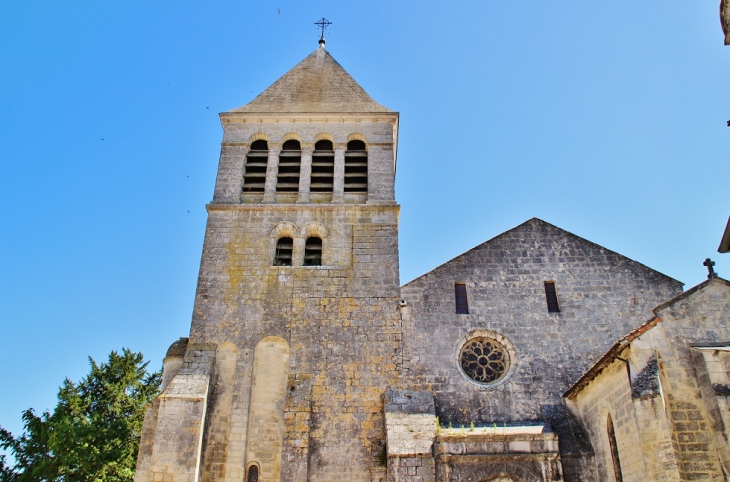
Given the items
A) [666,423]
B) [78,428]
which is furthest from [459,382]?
[78,428]

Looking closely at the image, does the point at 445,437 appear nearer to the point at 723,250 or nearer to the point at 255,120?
the point at 723,250

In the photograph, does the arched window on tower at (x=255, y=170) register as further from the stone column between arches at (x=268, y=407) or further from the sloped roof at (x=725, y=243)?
the sloped roof at (x=725, y=243)

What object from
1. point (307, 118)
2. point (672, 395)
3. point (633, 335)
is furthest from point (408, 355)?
point (307, 118)

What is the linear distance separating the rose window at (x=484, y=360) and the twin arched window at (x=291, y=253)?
4.12 m

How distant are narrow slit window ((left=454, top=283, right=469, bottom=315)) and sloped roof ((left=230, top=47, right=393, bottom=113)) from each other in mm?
5897

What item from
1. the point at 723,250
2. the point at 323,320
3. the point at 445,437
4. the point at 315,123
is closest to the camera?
the point at 723,250

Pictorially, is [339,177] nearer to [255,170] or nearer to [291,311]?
[255,170]

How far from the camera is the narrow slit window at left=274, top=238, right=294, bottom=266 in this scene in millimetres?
15298

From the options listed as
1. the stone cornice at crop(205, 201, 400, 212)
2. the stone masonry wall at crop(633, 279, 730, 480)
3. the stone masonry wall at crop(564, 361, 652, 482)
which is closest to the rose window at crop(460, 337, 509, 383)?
the stone masonry wall at crop(564, 361, 652, 482)

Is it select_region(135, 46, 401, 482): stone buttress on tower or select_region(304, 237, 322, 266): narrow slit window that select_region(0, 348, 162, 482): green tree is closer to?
select_region(135, 46, 401, 482): stone buttress on tower

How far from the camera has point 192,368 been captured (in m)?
13.2

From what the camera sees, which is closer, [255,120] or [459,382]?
[459,382]

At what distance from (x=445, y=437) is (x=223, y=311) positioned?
5.70m

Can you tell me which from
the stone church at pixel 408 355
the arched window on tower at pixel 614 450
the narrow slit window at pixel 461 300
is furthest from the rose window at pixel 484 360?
the arched window on tower at pixel 614 450
